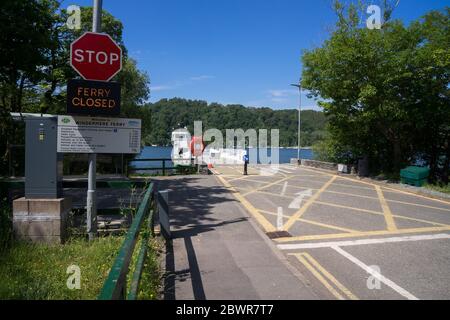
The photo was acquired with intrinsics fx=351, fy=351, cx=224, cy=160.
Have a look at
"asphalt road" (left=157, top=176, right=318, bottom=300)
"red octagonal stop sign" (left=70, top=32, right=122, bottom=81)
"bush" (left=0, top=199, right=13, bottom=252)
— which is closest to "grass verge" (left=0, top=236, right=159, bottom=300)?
"bush" (left=0, top=199, right=13, bottom=252)

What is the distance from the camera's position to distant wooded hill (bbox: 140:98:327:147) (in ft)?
164

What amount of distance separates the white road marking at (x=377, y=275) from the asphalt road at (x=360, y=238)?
0.01 meters

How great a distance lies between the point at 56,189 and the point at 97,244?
125cm

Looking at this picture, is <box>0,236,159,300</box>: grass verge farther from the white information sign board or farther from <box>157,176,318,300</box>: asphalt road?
the white information sign board

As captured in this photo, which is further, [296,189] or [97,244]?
[296,189]

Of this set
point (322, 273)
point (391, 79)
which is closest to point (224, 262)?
point (322, 273)

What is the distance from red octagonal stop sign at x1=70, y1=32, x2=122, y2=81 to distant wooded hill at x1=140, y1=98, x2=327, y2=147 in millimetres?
39255

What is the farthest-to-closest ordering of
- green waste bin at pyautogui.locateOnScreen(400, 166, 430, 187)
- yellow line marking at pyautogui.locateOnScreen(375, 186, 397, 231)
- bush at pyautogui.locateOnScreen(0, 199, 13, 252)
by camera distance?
1. green waste bin at pyautogui.locateOnScreen(400, 166, 430, 187)
2. yellow line marking at pyautogui.locateOnScreen(375, 186, 397, 231)
3. bush at pyautogui.locateOnScreen(0, 199, 13, 252)

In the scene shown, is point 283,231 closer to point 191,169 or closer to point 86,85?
point 86,85
